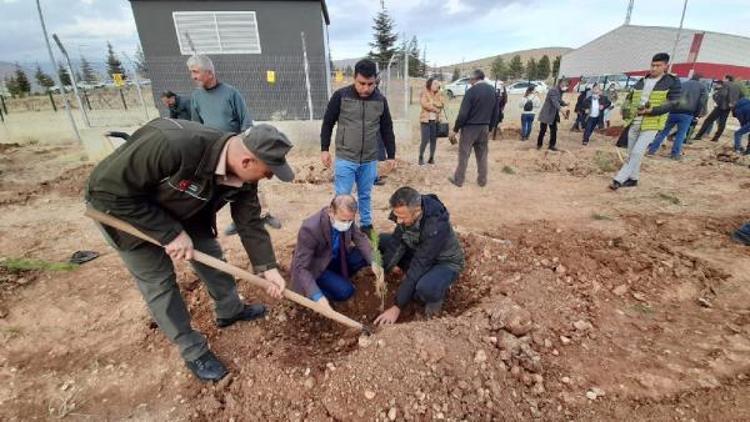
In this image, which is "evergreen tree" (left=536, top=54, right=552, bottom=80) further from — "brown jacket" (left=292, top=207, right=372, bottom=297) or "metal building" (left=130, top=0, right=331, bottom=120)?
"brown jacket" (left=292, top=207, right=372, bottom=297)

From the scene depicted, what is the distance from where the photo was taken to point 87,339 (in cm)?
257

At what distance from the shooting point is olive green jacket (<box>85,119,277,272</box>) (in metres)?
1.59

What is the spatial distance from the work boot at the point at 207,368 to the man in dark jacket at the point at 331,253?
70cm

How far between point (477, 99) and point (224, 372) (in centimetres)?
450

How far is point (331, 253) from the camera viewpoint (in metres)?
2.87

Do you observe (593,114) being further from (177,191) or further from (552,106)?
(177,191)

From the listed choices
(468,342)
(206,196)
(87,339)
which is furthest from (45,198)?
(468,342)

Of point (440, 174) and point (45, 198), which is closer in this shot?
point (45, 198)

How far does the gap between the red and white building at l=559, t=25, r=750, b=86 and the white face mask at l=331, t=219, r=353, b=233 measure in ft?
115

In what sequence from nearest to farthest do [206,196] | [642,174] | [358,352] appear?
[206,196] → [358,352] → [642,174]

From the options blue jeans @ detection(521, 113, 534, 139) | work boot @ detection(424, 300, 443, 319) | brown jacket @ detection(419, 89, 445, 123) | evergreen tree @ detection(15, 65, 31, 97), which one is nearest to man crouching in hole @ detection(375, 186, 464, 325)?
work boot @ detection(424, 300, 443, 319)

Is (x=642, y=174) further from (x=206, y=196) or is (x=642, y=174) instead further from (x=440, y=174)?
(x=206, y=196)

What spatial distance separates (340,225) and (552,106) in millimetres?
6726

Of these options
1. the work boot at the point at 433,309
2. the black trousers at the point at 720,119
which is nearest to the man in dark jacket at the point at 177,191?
the work boot at the point at 433,309
